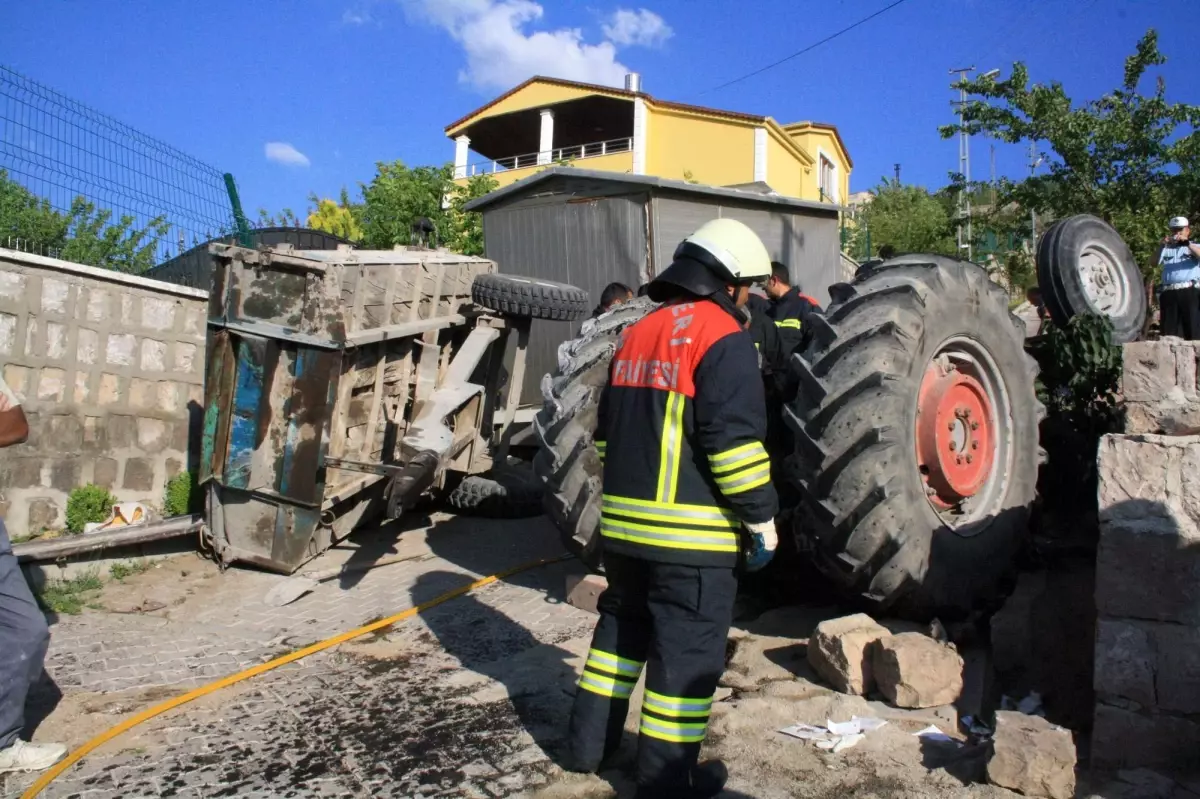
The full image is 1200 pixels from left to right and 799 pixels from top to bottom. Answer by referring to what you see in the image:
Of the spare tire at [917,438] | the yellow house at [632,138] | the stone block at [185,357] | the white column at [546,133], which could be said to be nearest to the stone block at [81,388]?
the stone block at [185,357]

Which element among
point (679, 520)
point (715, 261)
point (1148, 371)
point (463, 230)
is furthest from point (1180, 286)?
point (463, 230)

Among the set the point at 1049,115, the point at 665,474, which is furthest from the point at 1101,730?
the point at 1049,115

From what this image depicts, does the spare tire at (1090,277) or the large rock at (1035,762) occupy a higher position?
the spare tire at (1090,277)

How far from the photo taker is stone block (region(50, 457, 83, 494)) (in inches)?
235

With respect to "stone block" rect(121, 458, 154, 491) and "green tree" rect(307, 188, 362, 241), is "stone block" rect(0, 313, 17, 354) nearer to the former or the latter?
"stone block" rect(121, 458, 154, 491)

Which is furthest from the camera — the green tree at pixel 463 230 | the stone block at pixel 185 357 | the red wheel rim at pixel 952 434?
the green tree at pixel 463 230

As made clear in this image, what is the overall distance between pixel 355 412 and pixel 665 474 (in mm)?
3189

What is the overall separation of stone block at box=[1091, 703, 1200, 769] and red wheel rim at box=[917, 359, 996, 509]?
112 cm

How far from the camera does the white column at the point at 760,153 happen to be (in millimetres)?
26219

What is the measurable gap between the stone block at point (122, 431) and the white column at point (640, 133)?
22.2 m

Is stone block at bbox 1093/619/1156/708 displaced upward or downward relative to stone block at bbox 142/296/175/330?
downward

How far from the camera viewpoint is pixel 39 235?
268 inches

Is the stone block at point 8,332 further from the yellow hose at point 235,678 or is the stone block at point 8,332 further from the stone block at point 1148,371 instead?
the stone block at point 1148,371

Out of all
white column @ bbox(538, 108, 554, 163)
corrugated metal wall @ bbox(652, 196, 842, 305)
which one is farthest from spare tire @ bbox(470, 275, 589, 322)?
white column @ bbox(538, 108, 554, 163)
